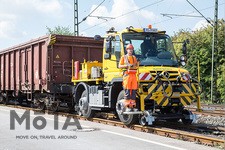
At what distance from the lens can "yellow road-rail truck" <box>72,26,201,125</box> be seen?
34.1 ft

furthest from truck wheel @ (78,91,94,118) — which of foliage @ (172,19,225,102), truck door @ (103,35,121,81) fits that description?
foliage @ (172,19,225,102)

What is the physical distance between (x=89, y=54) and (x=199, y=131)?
288 inches

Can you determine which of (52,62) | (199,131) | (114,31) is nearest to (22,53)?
(52,62)

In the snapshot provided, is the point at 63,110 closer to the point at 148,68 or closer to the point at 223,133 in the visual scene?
the point at 148,68

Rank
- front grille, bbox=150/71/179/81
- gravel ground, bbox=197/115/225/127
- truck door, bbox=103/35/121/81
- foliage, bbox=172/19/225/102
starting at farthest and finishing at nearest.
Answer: foliage, bbox=172/19/225/102 → gravel ground, bbox=197/115/225/127 → truck door, bbox=103/35/121/81 → front grille, bbox=150/71/179/81

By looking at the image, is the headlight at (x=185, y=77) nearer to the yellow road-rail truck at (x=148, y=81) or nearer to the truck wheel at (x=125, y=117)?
the yellow road-rail truck at (x=148, y=81)

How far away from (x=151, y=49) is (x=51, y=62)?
567cm

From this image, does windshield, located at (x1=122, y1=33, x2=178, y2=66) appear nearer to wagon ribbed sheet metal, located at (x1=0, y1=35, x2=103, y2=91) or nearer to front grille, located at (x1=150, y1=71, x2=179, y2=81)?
front grille, located at (x1=150, y1=71, x2=179, y2=81)

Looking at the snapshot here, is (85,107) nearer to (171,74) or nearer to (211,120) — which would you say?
(171,74)

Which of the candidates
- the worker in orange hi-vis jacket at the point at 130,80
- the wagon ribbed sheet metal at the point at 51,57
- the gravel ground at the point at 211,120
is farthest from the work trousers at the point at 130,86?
the wagon ribbed sheet metal at the point at 51,57

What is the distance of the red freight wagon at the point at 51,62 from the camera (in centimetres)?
1558

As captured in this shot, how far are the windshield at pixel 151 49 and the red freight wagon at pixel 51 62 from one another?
4.90 metres

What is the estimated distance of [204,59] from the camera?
30.9 metres

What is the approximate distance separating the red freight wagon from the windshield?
4.90 metres
